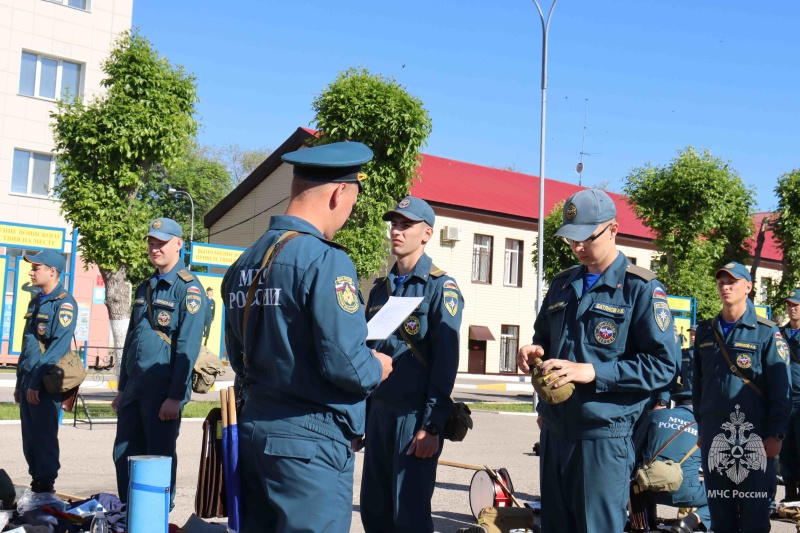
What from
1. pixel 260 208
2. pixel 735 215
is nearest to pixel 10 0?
pixel 260 208

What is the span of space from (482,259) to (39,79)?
19.0 meters

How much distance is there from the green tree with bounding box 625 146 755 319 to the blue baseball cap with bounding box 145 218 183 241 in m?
25.8

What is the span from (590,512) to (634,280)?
1.18 m

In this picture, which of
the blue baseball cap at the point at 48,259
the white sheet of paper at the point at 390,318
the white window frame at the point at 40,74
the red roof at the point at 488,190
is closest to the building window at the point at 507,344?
the red roof at the point at 488,190

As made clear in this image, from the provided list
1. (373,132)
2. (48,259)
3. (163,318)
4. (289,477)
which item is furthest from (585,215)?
(373,132)

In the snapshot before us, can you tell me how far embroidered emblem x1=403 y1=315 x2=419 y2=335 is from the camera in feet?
17.5

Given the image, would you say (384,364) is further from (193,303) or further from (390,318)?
(193,303)

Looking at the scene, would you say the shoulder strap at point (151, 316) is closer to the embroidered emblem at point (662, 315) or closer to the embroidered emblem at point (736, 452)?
the embroidered emblem at point (662, 315)

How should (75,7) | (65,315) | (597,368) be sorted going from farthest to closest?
(75,7) < (65,315) < (597,368)

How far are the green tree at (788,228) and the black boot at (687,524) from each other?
29614 mm

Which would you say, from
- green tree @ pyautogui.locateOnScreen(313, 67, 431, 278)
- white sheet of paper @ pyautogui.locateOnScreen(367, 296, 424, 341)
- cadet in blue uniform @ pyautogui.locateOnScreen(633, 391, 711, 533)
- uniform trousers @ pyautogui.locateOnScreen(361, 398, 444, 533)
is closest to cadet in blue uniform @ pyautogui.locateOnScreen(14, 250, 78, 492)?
uniform trousers @ pyautogui.locateOnScreen(361, 398, 444, 533)

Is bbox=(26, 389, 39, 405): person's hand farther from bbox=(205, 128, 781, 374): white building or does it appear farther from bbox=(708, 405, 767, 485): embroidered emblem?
bbox=(205, 128, 781, 374): white building

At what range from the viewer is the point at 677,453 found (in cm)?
675

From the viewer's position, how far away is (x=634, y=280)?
4539mm
